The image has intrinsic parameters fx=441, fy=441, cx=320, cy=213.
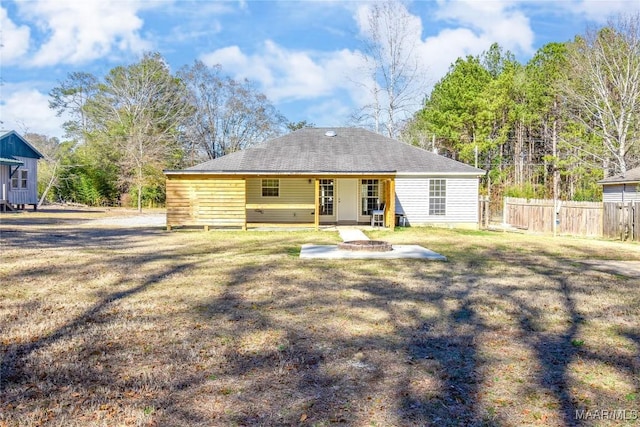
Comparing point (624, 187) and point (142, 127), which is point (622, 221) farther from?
point (142, 127)

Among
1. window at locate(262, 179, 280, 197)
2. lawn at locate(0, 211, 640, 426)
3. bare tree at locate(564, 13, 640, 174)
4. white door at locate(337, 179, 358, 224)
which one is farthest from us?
bare tree at locate(564, 13, 640, 174)

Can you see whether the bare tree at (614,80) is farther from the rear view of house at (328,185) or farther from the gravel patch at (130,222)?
the gravel patch at (130,222)

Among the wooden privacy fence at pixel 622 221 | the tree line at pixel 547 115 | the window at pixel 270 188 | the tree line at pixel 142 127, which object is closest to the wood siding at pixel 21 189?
the tree line at pixel 142 127

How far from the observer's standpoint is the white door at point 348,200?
782 inches

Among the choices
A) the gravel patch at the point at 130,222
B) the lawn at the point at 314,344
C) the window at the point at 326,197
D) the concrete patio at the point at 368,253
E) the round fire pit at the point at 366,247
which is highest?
the window at the point at 326,197

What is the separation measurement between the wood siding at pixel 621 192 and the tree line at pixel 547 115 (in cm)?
323

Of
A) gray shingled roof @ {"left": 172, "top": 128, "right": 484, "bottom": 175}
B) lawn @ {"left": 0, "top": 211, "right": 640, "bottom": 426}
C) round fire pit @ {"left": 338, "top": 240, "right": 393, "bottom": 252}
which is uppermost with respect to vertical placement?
gray shingled roof @ {"left": 172, "top": 128, "right": 484, "bottom": 175}

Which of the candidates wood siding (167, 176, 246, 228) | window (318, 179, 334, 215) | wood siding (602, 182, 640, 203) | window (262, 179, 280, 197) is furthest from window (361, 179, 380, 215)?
wood siding (602, 182, 640, 203)

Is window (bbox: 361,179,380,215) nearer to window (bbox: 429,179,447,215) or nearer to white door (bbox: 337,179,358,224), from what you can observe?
white door (bbox: 337,179,358,224)

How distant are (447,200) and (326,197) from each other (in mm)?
5342

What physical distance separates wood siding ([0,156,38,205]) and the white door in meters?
19.5

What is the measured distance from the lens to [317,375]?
11.9 feet

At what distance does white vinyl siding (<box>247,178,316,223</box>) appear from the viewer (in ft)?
65.4

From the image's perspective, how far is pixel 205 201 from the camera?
16906 millimetres
